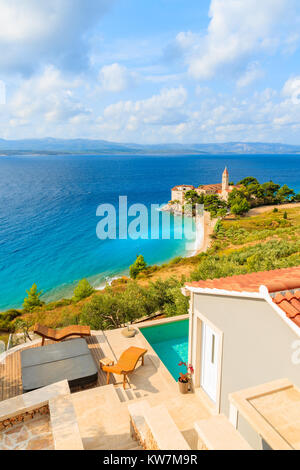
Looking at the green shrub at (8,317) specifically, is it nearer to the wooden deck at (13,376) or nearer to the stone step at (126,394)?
the wooden deck at (13,376)

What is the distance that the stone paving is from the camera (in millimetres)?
4324

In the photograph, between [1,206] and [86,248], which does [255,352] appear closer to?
[86,248]

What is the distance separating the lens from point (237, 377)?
584 cm

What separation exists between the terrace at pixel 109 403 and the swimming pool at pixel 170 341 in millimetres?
562

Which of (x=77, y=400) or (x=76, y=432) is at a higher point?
(x=76, y=432)

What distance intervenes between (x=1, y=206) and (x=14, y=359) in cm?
7132

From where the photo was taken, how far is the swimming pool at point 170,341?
33.1ft

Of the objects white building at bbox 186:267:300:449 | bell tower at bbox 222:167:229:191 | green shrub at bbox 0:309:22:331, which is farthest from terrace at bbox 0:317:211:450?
bell tower at bbox 222:167:229:191

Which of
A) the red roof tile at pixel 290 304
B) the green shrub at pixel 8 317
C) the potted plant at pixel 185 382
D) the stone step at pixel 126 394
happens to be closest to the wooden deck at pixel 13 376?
the stone step at pixel 126 394

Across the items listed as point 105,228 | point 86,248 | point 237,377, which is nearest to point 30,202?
point 105,228

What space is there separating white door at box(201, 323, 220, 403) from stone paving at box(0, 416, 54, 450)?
12.4 feet

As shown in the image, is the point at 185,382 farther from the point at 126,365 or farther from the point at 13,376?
the point at 13,376

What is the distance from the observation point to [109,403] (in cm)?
725

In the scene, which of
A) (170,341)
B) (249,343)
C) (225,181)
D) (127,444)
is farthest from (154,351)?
(225,181)
